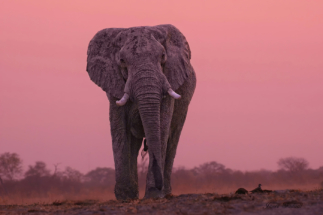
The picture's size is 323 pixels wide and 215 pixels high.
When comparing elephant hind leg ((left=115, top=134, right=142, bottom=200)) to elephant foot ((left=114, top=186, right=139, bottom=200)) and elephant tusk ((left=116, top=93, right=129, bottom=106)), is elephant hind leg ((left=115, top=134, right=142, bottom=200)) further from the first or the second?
elephant tusk ((left=116, top=93, right=129, bottom=106))

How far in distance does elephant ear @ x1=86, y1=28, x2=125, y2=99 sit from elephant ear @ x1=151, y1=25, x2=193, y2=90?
1245 mm

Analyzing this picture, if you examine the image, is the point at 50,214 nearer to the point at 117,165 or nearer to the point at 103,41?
the point at 117,165

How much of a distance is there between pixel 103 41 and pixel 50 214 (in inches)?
238

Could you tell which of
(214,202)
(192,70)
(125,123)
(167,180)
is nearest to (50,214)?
(214,202)

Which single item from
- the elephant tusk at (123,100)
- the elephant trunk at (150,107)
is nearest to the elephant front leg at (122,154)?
the elephant tusk at (123,100)

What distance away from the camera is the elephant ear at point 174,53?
13953mm

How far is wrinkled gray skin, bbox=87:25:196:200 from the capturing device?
1293 centimetres

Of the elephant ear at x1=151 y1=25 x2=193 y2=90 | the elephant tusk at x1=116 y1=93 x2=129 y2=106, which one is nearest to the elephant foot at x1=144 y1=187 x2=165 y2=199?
the elephant tusk at x1=116 y1=93 x2=129 y2=106

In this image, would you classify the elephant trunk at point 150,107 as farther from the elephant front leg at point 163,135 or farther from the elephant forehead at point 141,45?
the elephant forehead at point 141,45

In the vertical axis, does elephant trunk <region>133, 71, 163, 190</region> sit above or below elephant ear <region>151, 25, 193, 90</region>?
below

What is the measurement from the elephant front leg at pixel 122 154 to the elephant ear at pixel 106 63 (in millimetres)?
563

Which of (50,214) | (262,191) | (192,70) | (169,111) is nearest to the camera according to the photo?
(50,214)

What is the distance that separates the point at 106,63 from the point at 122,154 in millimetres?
2634

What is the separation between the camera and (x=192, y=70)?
15984mm
